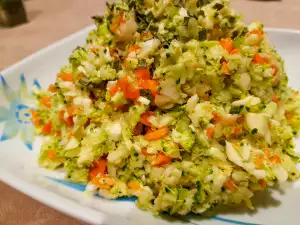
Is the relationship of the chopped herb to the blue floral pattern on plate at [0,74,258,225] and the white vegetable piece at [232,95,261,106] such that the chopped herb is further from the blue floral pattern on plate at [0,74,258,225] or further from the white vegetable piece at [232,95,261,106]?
the blue floral pattern on plate at [0,74,258,225]

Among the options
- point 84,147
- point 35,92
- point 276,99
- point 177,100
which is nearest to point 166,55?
point 177,100

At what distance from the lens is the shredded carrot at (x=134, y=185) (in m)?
1.31

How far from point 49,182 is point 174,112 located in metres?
0.53

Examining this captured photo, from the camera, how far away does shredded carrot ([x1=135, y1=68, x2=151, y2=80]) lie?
1345 mm

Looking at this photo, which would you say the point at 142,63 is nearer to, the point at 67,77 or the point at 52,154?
the point at 67,77

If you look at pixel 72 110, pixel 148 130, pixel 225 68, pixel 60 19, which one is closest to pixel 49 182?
pixel 72 110

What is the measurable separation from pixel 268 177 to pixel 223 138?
21 cm

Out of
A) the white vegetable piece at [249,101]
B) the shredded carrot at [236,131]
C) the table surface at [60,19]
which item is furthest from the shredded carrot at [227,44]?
the table surface at [60,19]

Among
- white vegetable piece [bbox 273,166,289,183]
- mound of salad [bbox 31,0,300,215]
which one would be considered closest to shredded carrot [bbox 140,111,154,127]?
mound of salad [bbox 31,0,300,215]

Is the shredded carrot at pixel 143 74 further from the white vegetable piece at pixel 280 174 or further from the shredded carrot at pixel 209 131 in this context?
the white vegetable piece at pixel 280 174

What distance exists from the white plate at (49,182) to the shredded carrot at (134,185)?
49mm

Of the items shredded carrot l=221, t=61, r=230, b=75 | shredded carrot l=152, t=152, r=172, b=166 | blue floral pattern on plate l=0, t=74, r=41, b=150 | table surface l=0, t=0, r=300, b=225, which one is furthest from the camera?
table surface l=0, t=0, r=300, b=225

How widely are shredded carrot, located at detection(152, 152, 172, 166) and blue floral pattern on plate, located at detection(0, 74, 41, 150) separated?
66 cm

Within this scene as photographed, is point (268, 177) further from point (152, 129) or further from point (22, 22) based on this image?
point (22, 22)
